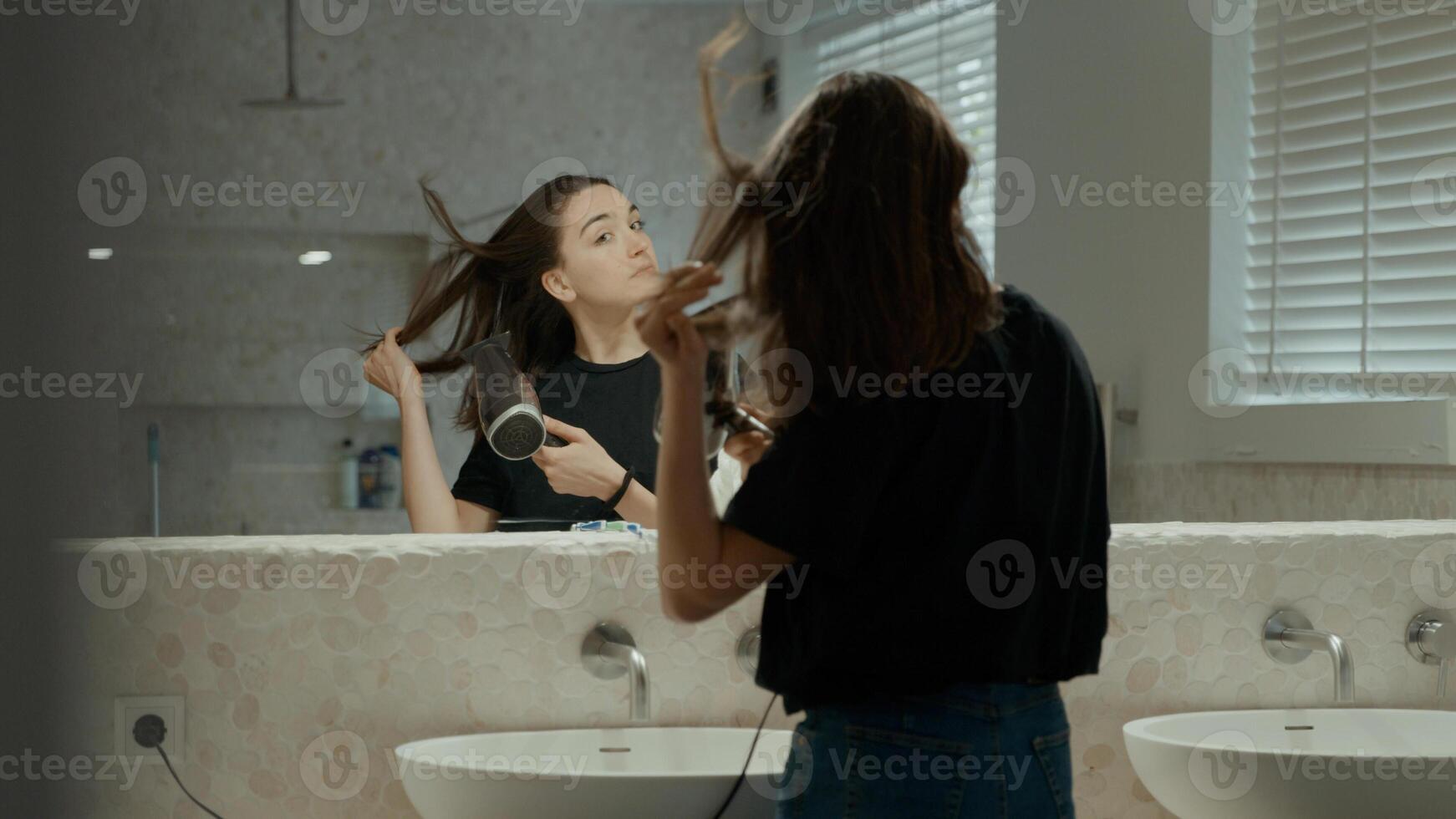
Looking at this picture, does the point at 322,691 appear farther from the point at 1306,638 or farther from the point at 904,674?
the point at 1306,638

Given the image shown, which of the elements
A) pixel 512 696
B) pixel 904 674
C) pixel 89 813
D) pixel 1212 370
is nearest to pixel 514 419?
pixel 512 696

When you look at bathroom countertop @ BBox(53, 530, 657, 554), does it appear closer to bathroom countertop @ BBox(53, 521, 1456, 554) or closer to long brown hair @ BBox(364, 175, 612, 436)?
bathroom countertop @ BBox(53, 521, 1456, 554)

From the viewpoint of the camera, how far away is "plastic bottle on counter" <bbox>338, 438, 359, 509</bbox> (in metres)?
1.67

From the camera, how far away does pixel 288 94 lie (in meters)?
1.79

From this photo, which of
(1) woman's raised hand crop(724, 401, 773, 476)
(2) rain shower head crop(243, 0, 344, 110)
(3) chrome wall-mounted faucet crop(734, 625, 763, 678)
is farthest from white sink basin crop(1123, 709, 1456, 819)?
(2) rain shower head crop(243, 0, 344, 110)

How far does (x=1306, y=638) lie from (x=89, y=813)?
→ 4.98 ft

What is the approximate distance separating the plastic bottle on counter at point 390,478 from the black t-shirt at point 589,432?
84mm

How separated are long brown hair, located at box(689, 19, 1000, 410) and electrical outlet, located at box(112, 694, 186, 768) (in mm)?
823

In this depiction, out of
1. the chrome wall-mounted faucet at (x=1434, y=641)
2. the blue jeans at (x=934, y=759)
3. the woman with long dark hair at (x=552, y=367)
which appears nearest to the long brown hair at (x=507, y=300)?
the woman with long dark hair at (x=552, y=367)

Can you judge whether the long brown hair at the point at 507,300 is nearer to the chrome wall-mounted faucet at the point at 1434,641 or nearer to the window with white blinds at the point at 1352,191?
the window with white blinds at the point at 1352,191

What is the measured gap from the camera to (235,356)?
157cm

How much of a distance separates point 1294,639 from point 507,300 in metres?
0.98

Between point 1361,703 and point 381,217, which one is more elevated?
point 381,217

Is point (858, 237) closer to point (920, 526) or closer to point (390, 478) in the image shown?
point (920, 526)
